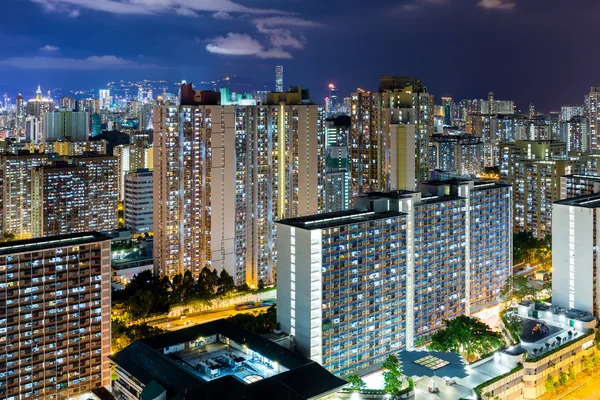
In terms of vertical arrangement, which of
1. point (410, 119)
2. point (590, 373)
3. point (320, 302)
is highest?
point (410, 119)

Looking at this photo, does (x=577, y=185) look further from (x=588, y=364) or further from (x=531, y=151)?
(x=588, y=364)

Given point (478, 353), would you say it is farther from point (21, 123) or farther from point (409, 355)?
point (21, 123)

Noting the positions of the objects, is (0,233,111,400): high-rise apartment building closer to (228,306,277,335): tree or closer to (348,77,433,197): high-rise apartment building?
(228,306,277,335): tree

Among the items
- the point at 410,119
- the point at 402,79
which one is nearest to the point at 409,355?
the point at 410,119

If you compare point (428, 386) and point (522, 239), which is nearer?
point (428, 386)

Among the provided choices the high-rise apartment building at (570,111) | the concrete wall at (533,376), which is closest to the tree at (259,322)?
the concrete wall at (533,376)

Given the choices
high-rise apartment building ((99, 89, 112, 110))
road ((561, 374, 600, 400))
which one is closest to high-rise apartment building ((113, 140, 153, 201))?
high-rise apartment building ((99, 89, 112, 110))

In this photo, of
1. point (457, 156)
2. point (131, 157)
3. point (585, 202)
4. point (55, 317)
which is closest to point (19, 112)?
point (131, 157)
